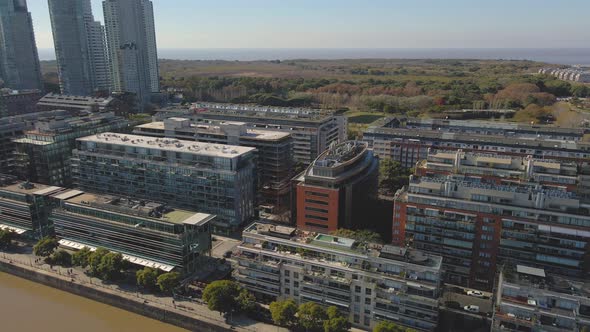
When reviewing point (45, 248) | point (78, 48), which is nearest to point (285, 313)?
point (45, 248)

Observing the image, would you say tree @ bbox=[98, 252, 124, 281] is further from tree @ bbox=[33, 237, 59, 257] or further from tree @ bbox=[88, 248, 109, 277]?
tree @ bbox=[33, 237, 59, 257]

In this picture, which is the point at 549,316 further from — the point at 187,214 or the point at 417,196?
the point at 187,214

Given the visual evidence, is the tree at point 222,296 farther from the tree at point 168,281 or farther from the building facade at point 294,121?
the building facade at point 294,121

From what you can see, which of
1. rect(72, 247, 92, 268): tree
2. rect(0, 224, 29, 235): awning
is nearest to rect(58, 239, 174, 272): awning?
rect(72, 247, 92, 268): tree

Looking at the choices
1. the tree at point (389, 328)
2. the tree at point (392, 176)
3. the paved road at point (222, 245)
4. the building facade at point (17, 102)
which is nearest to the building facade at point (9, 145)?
the paved road at point (222, 245)

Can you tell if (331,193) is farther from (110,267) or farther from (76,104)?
(76,104)

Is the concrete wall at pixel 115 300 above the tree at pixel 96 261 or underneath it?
underneath
